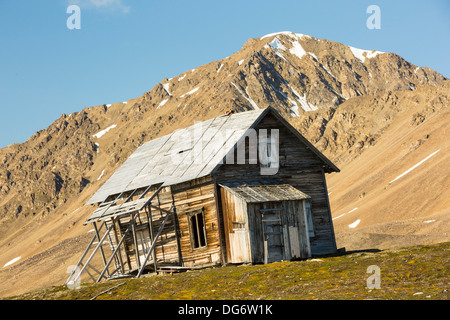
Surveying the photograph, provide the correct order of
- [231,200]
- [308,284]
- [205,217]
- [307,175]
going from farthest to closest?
[307,175]
[205,217]
[231,200]
[308,284]

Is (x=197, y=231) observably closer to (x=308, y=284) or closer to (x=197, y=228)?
(x=197, y=228)

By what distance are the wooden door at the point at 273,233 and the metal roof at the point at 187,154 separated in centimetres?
349

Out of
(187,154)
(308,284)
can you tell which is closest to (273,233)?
(187,154)

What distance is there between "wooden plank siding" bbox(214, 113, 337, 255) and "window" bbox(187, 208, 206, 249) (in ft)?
12.1

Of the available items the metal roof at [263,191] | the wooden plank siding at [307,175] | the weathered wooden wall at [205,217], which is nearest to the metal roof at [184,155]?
the weathered wooden wall at [205,217]

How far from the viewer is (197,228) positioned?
28172mm

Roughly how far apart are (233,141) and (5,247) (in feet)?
511

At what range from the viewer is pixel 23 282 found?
85.4m

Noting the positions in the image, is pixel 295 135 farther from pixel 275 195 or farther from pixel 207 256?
pixel 207 256

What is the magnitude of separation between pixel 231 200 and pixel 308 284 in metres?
10.9

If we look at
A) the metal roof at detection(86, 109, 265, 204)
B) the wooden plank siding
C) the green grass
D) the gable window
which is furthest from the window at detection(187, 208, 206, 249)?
the green grass

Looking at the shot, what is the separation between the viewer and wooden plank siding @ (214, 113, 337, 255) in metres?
29.4

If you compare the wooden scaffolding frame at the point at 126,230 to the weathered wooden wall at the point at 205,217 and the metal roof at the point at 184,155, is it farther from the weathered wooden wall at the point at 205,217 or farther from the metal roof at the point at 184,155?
the metal roof at the point at 184,155

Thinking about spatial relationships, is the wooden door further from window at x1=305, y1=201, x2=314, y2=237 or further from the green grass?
the green grass
